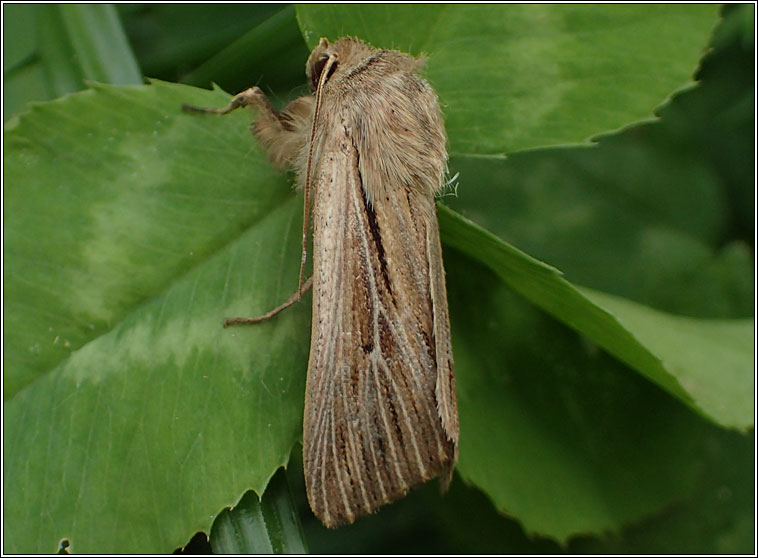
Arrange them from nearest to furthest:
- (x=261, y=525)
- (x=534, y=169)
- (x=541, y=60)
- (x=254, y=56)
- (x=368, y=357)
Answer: (x=368, y=357), (x=261, y=525), (x=541, y=60), (x=254, y=56), (x=534, y=169)

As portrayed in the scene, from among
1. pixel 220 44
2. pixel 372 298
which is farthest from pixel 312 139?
pixel 220 44

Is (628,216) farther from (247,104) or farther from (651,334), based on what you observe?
(247,104)

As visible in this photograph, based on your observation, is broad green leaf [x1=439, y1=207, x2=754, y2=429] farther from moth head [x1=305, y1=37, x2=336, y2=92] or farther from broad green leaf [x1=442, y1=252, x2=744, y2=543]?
moth head [x1=305, y1=37, x2=336, y2=92]

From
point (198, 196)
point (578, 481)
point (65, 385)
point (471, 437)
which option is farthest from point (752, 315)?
point (65, 385)

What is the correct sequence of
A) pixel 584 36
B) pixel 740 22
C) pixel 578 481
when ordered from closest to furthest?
pixel 584 36
pixel 578 481
pixel 740 22

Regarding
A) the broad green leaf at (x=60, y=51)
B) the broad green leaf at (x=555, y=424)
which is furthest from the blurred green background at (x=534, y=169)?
the broad green leaf at (x=555, y=424)

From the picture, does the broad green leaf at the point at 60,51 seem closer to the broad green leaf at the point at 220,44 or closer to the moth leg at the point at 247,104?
the broad green leaf at the point at 220,44

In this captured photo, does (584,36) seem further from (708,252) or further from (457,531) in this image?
(457,531)
